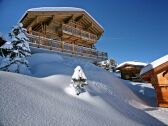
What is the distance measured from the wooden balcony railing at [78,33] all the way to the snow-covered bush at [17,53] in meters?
10.1

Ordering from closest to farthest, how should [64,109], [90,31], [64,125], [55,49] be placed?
1. [64,125]
2. [64,109]
3. [55,49]
4. [90,31]

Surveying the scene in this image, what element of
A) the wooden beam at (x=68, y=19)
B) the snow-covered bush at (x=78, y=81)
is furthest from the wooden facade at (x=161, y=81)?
the wooden beam at (x=68, y=19)

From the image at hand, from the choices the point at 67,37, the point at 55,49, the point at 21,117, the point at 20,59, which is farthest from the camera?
the point at 67,37

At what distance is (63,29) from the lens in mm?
23812

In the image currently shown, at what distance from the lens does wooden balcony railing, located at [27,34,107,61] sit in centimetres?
1908

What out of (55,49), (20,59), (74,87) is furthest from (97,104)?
(55,49)

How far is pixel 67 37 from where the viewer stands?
25094 mm

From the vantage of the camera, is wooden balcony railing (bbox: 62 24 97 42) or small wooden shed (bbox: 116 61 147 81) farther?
small wooden shed (bbox: 116 61 147 81)

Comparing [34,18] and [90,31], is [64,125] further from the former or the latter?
[90,31]

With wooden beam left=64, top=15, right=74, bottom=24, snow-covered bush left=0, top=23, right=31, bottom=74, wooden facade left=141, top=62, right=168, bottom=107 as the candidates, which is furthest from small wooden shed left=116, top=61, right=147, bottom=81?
snow-covered bush left=0, top=23, right=31, bottom=74

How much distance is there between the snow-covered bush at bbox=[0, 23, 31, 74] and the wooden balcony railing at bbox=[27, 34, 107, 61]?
4.32 metres

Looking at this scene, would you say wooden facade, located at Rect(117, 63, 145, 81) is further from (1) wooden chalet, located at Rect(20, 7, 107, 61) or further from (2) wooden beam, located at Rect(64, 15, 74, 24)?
(2) wooden beam, located at Rect(64, 15, 74, 24)

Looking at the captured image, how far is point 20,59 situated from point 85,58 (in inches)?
434

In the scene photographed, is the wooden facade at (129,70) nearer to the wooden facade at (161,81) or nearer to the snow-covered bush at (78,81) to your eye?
the wooden facade at (161,81)
